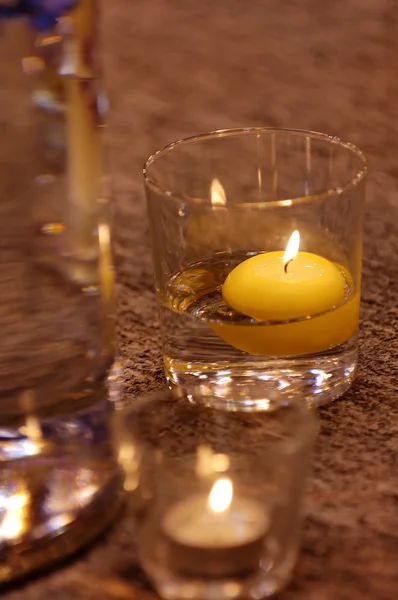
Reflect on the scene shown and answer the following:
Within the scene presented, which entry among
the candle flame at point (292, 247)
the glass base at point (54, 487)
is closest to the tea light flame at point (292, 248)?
Answer: the candle flame at point (292, 247)

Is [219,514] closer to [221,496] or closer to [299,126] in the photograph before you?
[221,496]

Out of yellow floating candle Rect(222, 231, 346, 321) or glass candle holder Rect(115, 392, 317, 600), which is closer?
glass candle holder Rect(115, 392, 317, 600)

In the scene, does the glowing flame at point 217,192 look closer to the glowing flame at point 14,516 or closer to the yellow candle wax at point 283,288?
the yellow candle wax at point 283,288

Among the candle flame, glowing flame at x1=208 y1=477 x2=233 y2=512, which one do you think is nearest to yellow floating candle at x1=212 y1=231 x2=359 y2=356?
the candle flame

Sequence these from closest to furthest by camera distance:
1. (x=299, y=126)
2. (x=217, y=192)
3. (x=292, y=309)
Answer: (x=292, y=309)
(x=217, y=192)
(x=299, y=126)

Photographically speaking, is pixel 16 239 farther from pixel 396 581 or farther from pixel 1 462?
pixel 396 581

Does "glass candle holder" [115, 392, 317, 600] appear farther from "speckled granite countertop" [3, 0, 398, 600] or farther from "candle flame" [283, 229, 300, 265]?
"candle flame" [283, 229, 300, 265]

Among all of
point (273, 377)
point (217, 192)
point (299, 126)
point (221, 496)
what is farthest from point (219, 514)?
point (299, 126)
